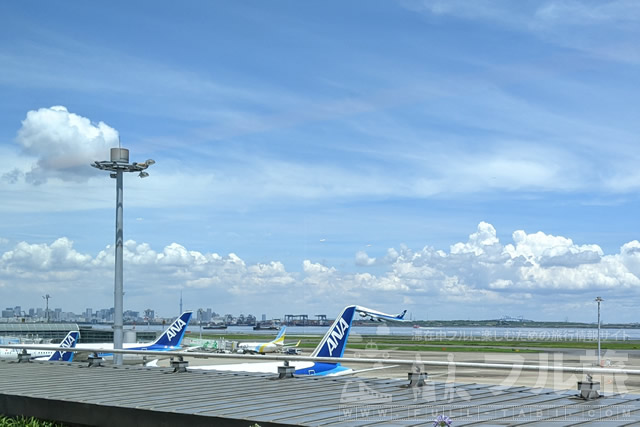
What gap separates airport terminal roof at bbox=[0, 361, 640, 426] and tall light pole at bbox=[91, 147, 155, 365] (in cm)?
1270

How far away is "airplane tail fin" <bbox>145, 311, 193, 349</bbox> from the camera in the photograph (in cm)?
6956

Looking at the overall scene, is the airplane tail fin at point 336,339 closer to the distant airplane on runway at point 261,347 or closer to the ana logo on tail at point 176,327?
the ana logo on tail at point 176,327

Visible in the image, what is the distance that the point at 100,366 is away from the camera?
25359mm

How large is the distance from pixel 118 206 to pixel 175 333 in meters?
37.9

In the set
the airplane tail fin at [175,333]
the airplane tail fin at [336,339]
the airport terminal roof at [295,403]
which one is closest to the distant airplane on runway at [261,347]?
the airplane tail fin at [175,333]

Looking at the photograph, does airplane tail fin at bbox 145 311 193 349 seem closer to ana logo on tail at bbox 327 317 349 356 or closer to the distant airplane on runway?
ana logo on tail at bbox 327 317 349 356

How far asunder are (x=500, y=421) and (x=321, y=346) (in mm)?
24235

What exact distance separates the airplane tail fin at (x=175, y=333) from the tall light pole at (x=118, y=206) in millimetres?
35651

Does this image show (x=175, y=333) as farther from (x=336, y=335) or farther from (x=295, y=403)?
(x=295, y=403)

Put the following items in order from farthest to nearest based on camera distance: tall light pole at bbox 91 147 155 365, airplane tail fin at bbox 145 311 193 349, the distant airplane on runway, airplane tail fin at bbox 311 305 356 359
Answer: the distant airplane on runway < airplane tail fin at bbox 145 311 193 349 < airplane tail fin at bbox 311 305 356 359 < tall light pole at bbox 91 147 155 365

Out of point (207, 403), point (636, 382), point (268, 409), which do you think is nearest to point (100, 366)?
point (207, 403)

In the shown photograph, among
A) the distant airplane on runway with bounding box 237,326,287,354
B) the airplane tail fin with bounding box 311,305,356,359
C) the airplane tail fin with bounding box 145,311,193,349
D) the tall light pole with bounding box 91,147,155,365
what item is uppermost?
the tall light pole with bounding box 91,147,155,365

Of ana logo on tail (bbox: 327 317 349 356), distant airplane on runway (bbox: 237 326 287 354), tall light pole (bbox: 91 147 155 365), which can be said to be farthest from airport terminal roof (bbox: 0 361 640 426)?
distant airplane on runway (bbox: 237 326 287 354)

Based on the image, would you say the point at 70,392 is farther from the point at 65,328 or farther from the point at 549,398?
the point at 65,328
